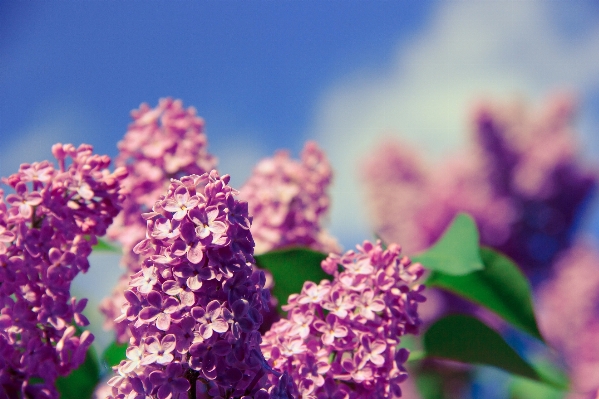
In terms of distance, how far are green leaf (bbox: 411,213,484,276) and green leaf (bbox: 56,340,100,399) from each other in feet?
1.26

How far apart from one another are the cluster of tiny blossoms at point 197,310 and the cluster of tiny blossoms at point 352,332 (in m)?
0.06

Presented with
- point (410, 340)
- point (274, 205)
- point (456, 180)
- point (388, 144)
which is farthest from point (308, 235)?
point (388, 144)

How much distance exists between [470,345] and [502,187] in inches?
111

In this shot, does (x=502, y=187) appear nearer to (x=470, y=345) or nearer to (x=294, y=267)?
(x=470, y=345)

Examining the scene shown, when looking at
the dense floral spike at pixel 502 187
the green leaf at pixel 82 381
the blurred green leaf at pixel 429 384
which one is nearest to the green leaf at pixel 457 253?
the green leaf at pixel 82 381

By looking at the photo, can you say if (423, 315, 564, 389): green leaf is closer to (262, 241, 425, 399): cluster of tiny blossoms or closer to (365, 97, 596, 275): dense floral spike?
(262, 241, 425, 399): cluster of tiny blossoms

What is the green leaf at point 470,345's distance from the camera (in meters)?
0.74

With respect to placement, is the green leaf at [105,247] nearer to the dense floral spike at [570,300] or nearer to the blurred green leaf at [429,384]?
the blurred green leaf at [429,384]

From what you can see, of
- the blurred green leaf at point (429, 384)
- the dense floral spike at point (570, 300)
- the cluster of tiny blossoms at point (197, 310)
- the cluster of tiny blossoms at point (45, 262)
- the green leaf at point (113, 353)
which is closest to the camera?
the cluster of tiny blossoms at point (197, 310)

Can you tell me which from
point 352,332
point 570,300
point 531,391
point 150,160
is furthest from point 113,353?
point 570,300

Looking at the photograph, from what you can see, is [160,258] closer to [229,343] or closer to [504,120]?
[229,343]

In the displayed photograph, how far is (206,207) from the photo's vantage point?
0.44 m

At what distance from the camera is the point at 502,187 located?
11.3 ft

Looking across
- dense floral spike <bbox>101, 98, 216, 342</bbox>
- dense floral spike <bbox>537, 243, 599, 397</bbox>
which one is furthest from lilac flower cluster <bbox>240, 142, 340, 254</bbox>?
dense floral spike <bbox>537, 243, 599, 397</bbox>
